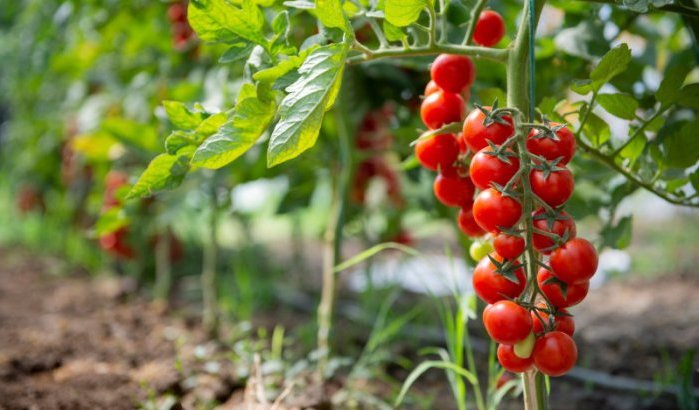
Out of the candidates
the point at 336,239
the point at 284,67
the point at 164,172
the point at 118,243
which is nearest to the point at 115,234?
the point at 118,243

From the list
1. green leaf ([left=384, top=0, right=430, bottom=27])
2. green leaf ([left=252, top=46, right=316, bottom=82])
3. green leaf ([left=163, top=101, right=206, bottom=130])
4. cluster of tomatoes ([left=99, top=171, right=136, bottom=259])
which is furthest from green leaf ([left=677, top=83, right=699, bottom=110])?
cluster of tomatoes ([left=99, top=171, right=136, bottom=259])

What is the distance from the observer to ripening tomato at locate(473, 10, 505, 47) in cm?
86

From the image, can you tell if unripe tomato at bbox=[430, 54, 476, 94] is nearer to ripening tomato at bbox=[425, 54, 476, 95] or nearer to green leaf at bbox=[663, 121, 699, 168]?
ripening tomato at bbox=[425, 54, 476, 95]

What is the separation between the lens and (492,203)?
2.10 ft

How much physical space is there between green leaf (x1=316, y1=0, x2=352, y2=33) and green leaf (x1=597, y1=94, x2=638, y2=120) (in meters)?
0.31

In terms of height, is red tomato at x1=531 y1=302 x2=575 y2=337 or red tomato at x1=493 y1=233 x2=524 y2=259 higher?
red tomato at x1=493 y1=233 x2=524 y2=259

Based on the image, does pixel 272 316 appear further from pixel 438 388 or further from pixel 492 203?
pixel 492 203

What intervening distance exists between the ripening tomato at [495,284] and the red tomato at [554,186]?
0.08 m

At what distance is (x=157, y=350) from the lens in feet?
5.17

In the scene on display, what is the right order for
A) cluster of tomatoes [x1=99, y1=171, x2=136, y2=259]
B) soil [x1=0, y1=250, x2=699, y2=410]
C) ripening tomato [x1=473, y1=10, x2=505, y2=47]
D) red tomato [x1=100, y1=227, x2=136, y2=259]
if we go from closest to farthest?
ripening tomato [x1=473, y1=10, x2=505, y2=47], soil [x1=0, y1=250, x2=699, y2=410], cluster of tomatoes [x1=99, y1=171, x2=136, y2=259], red tomato [x1=100, y1=227, x2=136, y2=259]

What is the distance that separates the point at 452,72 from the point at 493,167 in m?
0.20

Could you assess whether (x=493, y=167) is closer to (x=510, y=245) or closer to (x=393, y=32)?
(x=510, y=245)

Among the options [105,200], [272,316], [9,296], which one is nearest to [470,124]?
[272,316]

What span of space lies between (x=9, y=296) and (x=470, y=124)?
2081 mm
